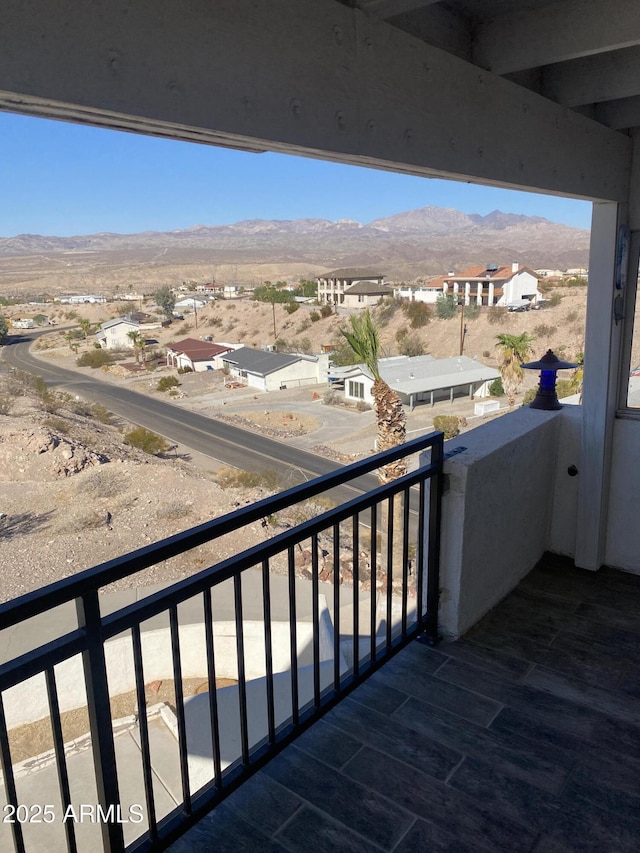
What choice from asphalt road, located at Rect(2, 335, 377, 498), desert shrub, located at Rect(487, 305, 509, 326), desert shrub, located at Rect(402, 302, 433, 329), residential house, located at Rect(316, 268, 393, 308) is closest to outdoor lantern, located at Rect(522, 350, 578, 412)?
asphalt road, located at Rect(2, 335, 377, 498)

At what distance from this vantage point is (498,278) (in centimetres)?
4188

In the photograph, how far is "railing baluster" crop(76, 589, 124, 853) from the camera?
3.95ft

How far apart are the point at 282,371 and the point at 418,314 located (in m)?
10.7

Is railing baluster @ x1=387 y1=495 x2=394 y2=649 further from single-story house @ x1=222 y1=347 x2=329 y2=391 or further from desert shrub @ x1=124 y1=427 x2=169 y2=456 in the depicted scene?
single-story house @ x1=222 y1=347 x2=329 y2=391

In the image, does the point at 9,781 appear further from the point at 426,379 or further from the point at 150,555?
the point at 426,379

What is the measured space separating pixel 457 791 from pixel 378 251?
6593cm

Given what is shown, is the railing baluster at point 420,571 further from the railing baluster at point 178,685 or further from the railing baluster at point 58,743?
the railing baluster at point 58,743

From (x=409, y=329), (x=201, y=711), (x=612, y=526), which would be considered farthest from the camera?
(x=409, y=329)

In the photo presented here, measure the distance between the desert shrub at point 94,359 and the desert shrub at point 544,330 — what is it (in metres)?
31.2

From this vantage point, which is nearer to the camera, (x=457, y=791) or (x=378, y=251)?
(x=457, y=791)

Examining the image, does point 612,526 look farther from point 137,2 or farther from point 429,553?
point 137,2

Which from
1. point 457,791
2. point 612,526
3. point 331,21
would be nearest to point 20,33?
point 331,21

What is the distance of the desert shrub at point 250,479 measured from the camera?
2361cm

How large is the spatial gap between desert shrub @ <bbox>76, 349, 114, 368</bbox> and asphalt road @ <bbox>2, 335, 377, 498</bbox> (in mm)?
1337
